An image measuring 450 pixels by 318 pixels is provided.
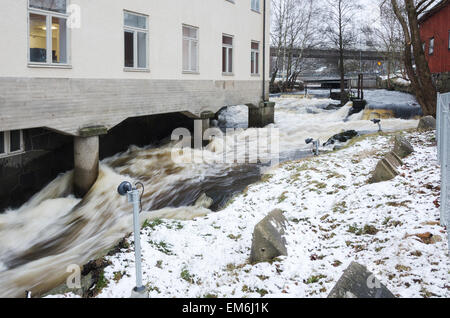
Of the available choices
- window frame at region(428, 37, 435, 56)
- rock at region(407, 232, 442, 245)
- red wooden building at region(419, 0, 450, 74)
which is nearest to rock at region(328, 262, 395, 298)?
rock at region(407, 232, 442, 245)

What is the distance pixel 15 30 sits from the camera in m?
8.73

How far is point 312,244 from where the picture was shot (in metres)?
6.18

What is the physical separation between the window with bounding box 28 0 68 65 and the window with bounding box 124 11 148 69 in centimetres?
230

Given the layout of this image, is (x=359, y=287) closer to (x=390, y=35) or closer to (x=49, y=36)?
(x=49, y=36)

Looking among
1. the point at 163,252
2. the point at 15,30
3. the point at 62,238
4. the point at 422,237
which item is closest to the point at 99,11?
→ the point at 15,30

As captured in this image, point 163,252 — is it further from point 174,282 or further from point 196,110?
point 196,110

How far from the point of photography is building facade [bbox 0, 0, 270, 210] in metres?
8.97

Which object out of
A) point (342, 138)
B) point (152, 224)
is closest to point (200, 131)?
point (342, 138)

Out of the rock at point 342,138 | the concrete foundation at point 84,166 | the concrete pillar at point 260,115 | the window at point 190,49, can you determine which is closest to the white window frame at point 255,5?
the concrete pillar at point 260,115

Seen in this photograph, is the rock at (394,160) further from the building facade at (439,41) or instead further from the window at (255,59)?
the building facade at (439,41)

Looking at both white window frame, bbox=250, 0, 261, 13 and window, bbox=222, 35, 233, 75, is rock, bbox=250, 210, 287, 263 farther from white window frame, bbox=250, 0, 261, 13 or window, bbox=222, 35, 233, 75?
white window frame, bbox=250, 0, 261, 13

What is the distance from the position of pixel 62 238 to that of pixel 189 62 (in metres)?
8.72

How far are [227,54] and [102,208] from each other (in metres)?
10.3

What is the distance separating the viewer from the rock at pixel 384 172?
25.9ft
